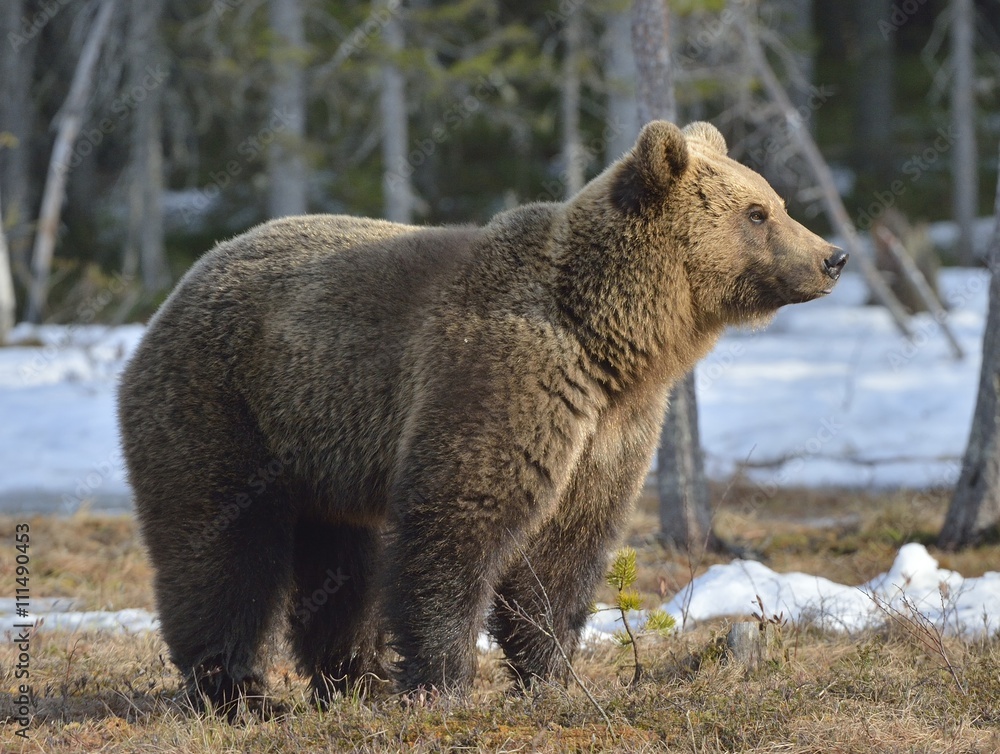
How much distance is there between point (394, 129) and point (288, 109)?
2.08 meters

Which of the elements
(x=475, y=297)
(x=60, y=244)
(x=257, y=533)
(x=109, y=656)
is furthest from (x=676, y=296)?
(x=60, y=244)

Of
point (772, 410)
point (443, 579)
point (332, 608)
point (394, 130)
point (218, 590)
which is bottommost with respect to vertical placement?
point (772, 410)

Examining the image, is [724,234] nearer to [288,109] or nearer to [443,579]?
[443,579]

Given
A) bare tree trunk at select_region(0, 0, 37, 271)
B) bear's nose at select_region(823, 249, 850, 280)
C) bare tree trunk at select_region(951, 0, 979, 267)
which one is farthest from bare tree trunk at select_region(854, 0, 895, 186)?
bear's nose at select_region(823, 249, 850, 280)

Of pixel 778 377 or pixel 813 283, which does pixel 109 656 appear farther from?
pixel 778 377

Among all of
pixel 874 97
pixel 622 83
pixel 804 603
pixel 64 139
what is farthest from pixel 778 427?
pixel 874 97

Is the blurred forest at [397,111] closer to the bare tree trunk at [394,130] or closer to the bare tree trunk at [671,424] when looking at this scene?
the bare tree trunk at [394,130]

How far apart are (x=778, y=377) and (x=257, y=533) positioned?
12.9 meters

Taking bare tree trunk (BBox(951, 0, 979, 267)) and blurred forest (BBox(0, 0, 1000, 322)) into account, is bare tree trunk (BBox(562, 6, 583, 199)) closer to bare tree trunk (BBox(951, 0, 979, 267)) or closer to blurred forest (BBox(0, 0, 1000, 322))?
blurred forest (BBox(0, 0, 1000, 322))

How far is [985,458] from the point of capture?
8.18 metres

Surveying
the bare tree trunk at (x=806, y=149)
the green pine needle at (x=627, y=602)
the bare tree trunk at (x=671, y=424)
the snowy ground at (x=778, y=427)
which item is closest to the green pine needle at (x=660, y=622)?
the green pine needle at (x=627, y=602)

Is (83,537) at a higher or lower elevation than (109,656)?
lower

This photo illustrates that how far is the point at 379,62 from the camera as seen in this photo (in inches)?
714

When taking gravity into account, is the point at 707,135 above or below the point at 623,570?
above
